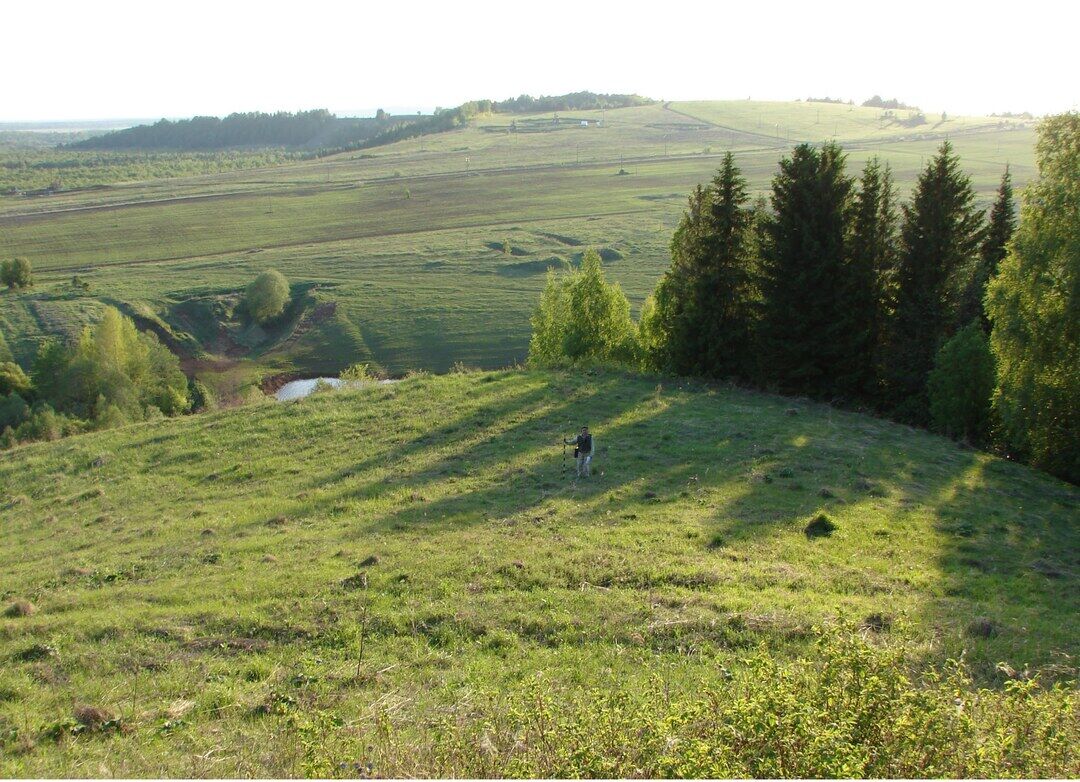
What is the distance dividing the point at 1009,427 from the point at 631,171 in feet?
501

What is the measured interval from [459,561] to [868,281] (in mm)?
29209

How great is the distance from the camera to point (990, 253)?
127ft

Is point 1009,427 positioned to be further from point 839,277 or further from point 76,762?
point 76,762

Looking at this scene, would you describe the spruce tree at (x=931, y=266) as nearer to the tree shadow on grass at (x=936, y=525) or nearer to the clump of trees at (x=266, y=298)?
the tree shadow on grass at (x=936, y=525)

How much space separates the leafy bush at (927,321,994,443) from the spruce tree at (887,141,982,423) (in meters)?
3.03

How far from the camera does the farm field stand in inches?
3125

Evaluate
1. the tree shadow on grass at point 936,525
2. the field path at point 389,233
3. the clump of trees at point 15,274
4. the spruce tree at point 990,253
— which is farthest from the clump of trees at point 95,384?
the spruce tree at point 990,253

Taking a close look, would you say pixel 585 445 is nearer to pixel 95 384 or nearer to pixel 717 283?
pixel 717 283

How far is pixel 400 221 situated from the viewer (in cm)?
12975

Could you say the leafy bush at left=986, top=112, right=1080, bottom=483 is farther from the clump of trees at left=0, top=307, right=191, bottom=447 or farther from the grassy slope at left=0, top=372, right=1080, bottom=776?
the clump of trees at left=0, top=307, right=191, bottom=447

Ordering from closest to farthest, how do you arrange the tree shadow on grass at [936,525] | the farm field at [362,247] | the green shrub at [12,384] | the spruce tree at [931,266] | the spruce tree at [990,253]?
1. the tree shadow on grass at [936,525]
2. the spruce tree at [990,253]
3. the spruce tree at [931,266]
4. the green shrub at [12,384]
5. the farm field at [362,247]

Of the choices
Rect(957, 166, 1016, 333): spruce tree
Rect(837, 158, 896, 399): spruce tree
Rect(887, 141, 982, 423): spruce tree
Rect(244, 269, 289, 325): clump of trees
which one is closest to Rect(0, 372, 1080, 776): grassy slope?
Rect(837, 158, 896, 399): spruce tree

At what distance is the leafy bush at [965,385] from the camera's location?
32.8m

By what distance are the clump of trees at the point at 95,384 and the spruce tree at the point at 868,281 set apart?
4404 centimetres
